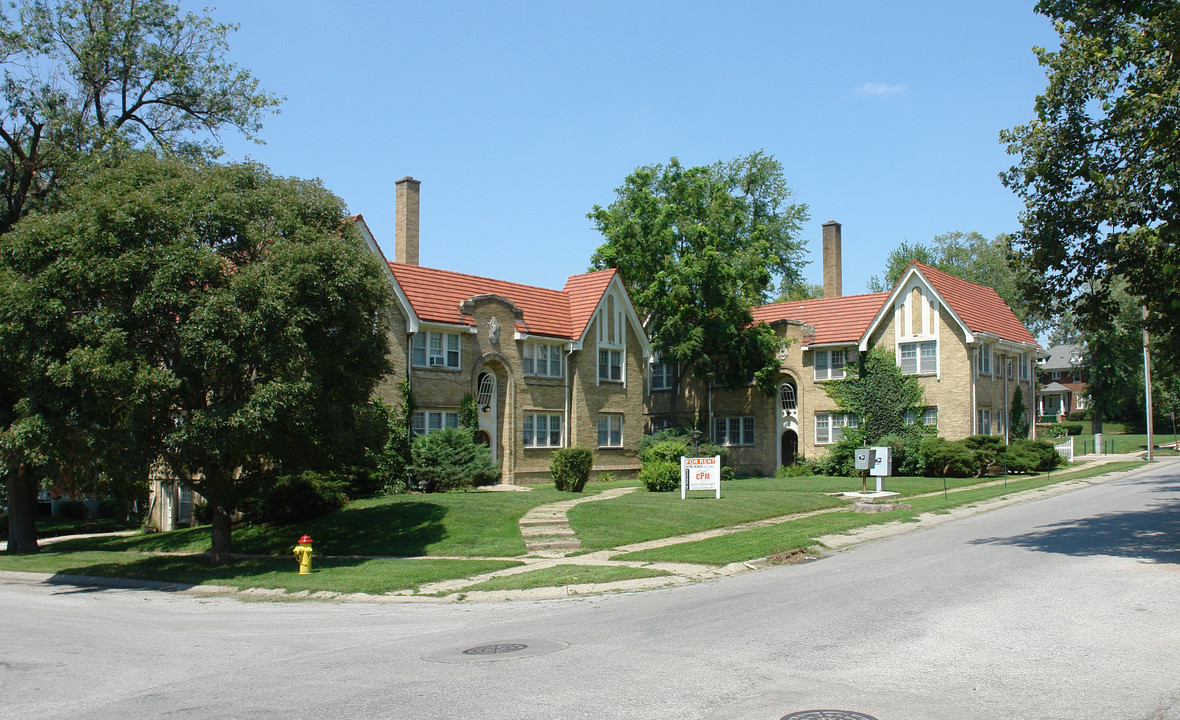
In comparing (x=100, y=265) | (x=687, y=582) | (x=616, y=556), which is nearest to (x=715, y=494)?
(x=616, y=556)

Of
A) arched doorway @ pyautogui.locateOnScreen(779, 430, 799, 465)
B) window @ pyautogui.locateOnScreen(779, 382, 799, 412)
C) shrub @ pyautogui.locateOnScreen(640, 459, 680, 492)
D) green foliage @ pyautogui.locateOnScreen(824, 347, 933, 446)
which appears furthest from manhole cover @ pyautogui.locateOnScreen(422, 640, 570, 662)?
arched doorway @ pyautogui.locateOnScreen(779, 430, 799, 465)

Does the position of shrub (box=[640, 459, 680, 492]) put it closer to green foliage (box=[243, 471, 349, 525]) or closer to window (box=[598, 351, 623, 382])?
green foliage (box=[243, 471, 349, 525])

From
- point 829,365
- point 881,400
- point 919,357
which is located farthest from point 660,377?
point 919,357

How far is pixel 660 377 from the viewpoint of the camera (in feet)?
161

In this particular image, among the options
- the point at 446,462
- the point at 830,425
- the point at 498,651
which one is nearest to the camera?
the point at 498,651

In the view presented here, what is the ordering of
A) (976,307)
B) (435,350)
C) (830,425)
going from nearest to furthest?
(435,350)
(976,307)
(830,425)

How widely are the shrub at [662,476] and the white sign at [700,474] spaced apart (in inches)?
117

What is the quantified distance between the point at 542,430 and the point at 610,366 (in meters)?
5.13

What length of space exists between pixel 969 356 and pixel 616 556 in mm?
27836

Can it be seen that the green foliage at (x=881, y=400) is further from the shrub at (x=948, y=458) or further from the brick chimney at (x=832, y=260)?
the brick chimney at (x=832, y=260)

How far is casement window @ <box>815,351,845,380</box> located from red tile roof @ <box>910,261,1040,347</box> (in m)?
5.44

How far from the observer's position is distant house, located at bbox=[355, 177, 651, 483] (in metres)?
34.5

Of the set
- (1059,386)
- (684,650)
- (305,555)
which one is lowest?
(305,555)

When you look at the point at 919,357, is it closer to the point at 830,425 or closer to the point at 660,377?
the point at 830,425
